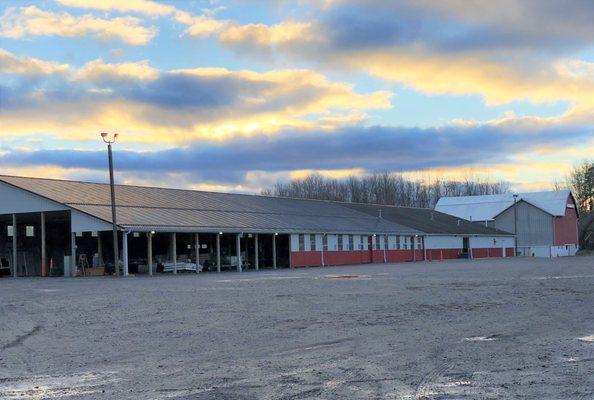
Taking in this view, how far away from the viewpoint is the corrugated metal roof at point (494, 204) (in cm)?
8781

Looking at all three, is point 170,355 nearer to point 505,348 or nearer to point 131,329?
point 131,329

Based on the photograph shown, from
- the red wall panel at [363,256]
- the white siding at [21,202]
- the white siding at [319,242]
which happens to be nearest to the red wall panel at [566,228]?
the red wall panel at [363,256]

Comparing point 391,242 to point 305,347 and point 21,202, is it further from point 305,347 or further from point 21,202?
point 305,347

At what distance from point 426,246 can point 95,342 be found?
57.2 meters

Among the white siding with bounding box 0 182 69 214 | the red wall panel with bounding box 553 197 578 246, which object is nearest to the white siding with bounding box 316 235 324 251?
the white siding with bounding box 0 182 69 214

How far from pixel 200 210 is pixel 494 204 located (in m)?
54.7

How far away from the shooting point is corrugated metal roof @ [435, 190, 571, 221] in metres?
87.8

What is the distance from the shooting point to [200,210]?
4962 cm

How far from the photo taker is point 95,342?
1266cm

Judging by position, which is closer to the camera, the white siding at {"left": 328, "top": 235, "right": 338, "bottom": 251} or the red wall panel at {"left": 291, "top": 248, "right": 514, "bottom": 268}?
the red wall panel at {"left": 291, "top": 248, "right": 514, "bottom": 268}

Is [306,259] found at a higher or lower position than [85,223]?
lower

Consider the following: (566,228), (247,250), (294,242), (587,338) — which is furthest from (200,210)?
(566,228)

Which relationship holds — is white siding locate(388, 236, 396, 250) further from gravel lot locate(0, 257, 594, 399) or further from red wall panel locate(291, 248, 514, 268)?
gravel lot locate(0, 257, 594, 399)

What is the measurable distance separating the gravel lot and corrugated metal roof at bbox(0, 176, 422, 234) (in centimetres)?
2112
